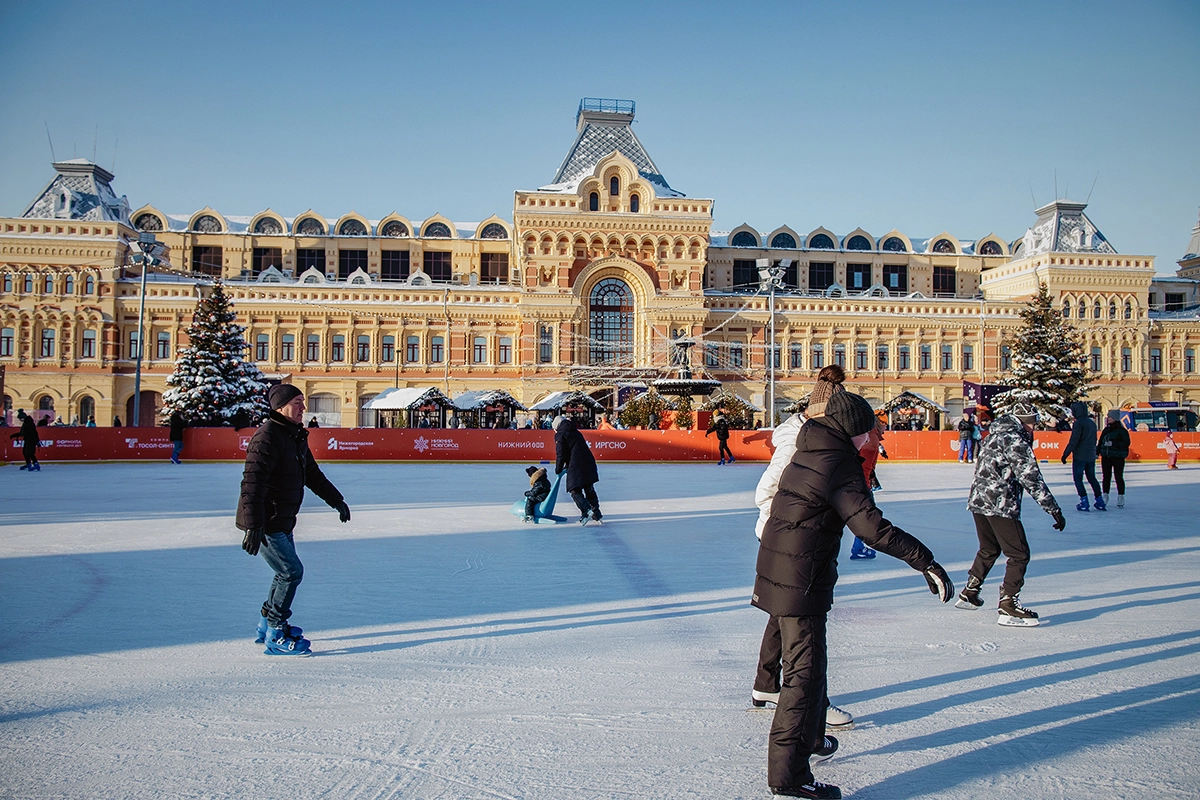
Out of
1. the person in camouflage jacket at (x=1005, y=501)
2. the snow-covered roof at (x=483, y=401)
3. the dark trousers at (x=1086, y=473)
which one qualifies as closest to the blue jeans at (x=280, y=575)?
the person in camouflage jacket at (x=1005, y=501)

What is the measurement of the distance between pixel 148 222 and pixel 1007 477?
175ft

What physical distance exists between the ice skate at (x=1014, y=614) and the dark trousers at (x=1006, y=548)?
0.19ft

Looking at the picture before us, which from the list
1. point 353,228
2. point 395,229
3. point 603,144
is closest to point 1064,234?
point 603,144

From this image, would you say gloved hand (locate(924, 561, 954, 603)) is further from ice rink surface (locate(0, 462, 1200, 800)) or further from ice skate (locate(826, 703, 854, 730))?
ice skate (locate(826, 703, 854, 730))

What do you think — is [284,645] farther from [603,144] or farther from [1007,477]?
[603,144]

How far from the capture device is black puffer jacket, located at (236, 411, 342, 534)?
502 cm

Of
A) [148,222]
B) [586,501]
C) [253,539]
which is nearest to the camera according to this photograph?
[253,539]

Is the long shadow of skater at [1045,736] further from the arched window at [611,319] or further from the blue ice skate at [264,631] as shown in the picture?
the arched window at [611,319]

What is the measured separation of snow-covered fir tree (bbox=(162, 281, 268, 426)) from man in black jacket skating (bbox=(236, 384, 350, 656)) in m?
29.2

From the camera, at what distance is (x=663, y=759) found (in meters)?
3.63

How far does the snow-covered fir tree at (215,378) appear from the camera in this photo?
33.1 m

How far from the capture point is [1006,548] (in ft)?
20.4

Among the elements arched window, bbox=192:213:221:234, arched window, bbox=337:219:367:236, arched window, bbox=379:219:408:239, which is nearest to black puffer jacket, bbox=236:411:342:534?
arched window, bbox=379:219:408:239

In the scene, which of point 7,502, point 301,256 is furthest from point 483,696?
point 301,256
